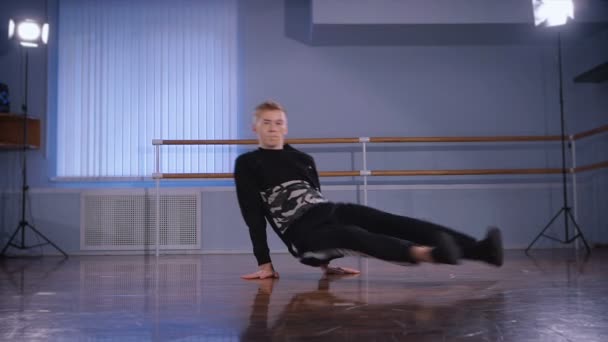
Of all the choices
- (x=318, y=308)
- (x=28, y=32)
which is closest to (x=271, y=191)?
(x=318, y=308)

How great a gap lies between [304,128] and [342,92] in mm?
400

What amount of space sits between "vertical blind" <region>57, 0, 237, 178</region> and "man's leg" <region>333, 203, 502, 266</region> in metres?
2.41

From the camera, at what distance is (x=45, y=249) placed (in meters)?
3.92

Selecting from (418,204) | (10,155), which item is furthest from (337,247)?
(10,155)

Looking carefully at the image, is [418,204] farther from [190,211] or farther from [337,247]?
[337,247]

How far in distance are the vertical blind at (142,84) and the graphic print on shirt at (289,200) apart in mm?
2253

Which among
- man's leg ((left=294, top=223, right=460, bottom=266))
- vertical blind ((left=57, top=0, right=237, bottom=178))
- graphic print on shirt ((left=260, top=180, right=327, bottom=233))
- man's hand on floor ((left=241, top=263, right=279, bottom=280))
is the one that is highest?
vertical blind ((left=57, top=0, right=237, bottom=178))

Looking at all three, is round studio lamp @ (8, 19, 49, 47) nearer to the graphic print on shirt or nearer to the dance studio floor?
the dance studio floor

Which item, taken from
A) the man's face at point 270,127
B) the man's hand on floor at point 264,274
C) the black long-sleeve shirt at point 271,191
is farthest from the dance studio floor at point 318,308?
the man's face at point 270,127

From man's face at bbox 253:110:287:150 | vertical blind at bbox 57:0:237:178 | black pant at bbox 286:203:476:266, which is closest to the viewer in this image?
black pant at bbox 286:203:476:266

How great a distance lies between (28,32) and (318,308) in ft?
10.9

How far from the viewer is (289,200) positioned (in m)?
1.85

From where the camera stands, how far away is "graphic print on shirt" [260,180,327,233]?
5.94 feet

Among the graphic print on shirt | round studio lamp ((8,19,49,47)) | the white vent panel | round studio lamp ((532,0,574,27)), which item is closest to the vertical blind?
the white vent panel
